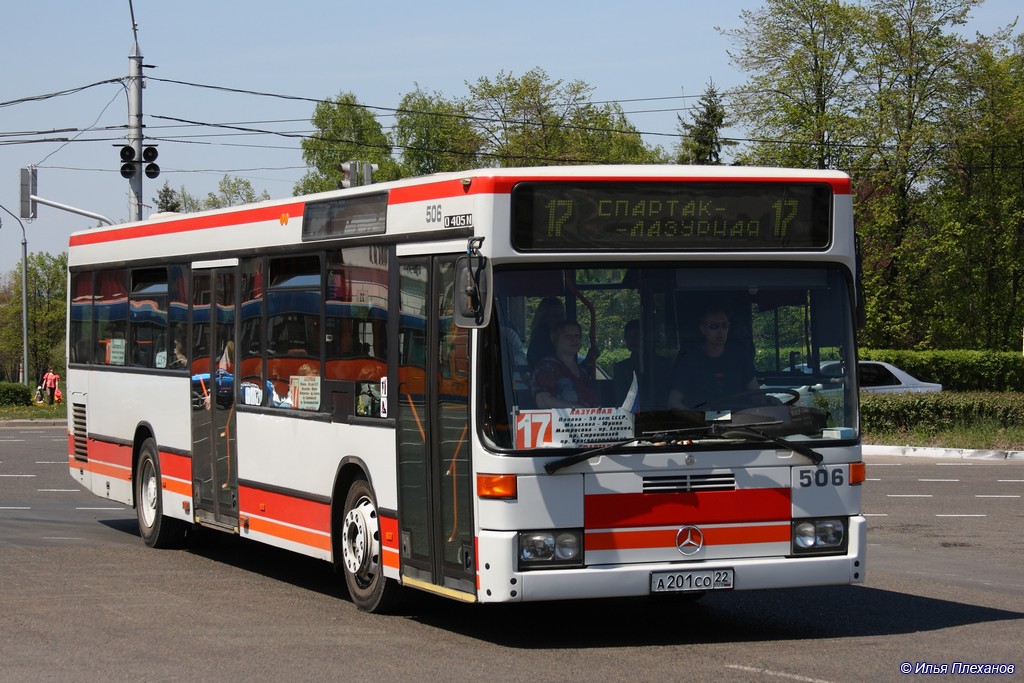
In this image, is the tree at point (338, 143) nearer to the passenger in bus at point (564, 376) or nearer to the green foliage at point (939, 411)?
the green foliage at point (939, 411)

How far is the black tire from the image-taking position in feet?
32.8

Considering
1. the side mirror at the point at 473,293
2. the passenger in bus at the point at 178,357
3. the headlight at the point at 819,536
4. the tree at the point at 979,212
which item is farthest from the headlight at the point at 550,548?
the tree at the point at 979,212

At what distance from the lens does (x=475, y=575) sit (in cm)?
867

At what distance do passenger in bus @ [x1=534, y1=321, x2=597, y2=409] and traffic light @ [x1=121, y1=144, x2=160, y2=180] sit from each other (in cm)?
2286

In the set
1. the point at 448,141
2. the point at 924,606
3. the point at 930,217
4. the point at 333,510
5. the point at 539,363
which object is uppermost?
the point at 448,141

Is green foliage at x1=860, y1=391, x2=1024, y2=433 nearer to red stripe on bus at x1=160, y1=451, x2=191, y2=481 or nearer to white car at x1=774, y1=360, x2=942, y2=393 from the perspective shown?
white car at x1=774, y1=360, x2=942, y2=393

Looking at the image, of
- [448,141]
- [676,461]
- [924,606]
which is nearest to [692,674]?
[676,461]

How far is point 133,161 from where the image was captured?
3027 cm

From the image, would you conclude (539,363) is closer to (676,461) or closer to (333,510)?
(676,461)

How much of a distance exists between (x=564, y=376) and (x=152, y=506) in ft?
23.0

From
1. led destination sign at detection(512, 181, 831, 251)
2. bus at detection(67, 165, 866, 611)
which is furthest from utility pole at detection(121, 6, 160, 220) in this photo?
led destination sign at detection(512, 181, 831, 251)

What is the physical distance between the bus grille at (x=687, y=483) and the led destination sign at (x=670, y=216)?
133cm

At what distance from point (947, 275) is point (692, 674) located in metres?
46.4

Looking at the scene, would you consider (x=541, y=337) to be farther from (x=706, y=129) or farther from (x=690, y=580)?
(x=706, y=129)
